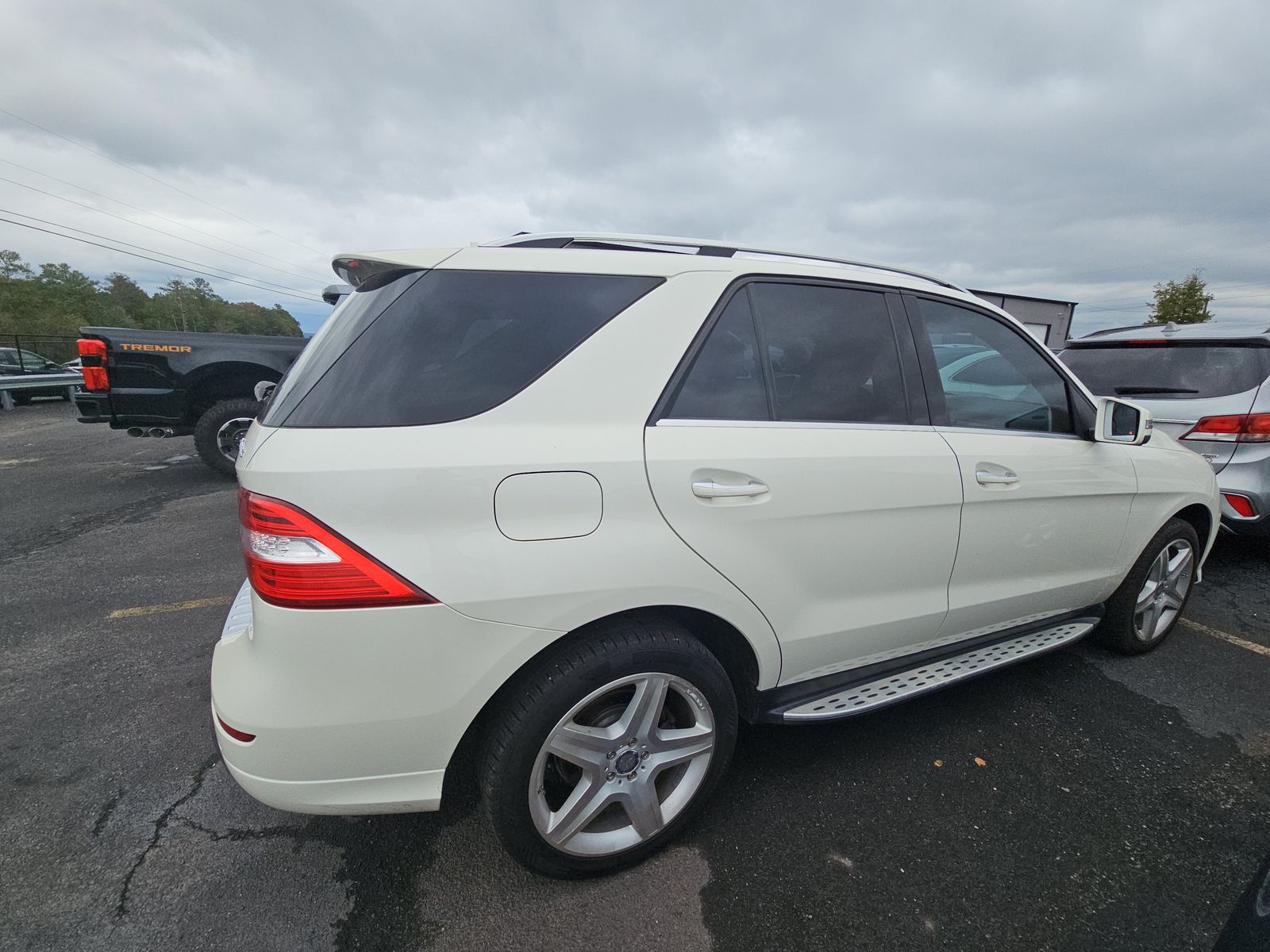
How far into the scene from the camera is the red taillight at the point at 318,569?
1365 mm

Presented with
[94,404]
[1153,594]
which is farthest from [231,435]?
[1153,594]

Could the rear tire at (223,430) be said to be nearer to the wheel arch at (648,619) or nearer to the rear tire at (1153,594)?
the wheel arch at (648,619)

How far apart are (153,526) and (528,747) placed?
508 cm

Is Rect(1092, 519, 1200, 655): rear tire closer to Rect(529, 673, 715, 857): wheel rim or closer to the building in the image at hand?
Rect(529, 673, 715, 857): wheel rim

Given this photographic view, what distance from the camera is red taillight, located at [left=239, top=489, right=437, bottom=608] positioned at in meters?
1.37

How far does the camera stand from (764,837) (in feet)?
6.37

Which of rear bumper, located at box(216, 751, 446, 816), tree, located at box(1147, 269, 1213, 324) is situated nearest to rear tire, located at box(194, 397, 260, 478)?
rear bumper, located at box(216, 751, 446, 816)

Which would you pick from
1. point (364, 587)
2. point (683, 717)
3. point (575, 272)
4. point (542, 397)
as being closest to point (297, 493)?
point (364, 587)

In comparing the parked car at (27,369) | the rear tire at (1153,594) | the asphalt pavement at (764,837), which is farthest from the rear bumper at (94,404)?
the parked car at (27,369)

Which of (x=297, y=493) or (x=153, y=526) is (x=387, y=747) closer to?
(x=297, y=493)

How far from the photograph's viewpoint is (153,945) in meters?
1.58

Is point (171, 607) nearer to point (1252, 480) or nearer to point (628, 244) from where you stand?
point (628, 244)

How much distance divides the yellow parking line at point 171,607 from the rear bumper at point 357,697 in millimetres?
2504

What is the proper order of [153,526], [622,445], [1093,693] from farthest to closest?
[153,526] → [1093,693] → [622,445]
